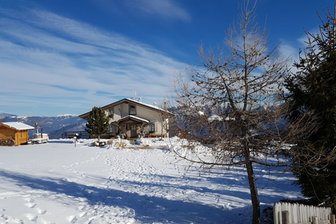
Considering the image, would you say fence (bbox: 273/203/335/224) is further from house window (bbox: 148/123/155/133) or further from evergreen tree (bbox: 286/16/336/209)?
house window (bbox: 148/123/155/133)

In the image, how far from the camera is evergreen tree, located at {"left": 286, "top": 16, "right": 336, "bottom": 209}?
27.8 ft

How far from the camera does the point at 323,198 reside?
9336 mm

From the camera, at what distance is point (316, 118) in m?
8.65

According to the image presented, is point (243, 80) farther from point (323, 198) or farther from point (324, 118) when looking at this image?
point (323, 198)

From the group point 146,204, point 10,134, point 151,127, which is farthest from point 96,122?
point 146,204

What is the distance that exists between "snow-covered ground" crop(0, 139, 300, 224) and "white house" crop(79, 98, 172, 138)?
2596 centimetres

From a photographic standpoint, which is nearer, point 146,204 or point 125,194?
point 146,204

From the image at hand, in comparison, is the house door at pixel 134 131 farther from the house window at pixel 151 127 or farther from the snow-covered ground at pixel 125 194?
the snow-covered ground at pixel 125 194

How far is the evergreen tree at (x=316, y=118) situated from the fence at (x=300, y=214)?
1.64 feet

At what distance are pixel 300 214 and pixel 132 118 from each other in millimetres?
39923

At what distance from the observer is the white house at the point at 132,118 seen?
156 ft

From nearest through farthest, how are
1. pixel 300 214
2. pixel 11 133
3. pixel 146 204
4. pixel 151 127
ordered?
pixel 300 214
pixel 146 204
pixel 11 133
pixel 151 127

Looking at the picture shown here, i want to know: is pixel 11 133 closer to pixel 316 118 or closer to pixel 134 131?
pixel 134 131

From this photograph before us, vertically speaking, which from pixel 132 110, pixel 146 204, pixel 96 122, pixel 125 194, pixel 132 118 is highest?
pixel 132 110
